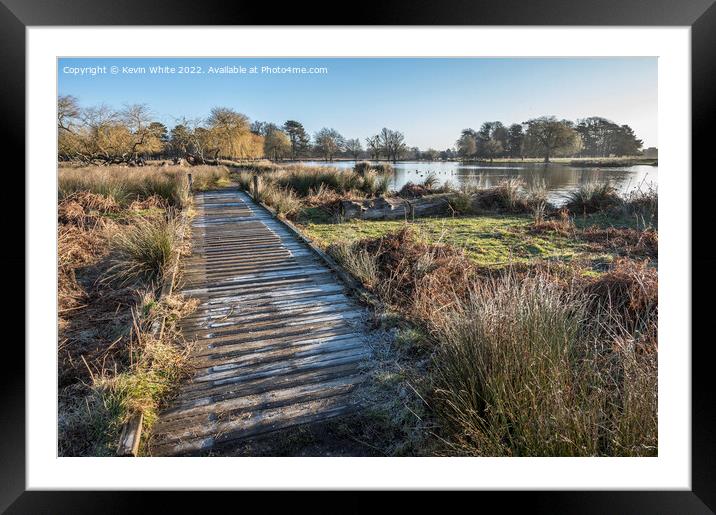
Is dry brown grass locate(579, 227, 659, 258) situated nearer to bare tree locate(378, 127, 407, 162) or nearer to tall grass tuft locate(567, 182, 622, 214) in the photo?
tall grass tuft locate(567, 182, 622, 214)

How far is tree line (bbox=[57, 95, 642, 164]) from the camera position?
5.66 meters

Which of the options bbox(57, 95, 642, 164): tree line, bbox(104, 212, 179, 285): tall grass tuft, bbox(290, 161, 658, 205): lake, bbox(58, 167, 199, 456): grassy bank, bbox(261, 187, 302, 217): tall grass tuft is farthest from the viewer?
bbox(261, 187, 302, 217): tall grass tuft

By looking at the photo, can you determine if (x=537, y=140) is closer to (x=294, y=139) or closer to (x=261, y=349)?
(x=294, y=139)

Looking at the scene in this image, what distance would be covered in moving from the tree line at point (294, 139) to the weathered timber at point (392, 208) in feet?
2.95

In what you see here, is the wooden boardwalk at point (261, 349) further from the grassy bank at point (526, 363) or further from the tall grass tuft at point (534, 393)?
the tall grass tuft at point (534, 393)

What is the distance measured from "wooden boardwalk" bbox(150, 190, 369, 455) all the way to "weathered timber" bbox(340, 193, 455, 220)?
357 cm

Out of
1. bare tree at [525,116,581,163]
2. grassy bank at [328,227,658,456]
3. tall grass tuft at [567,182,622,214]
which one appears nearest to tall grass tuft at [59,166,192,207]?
bare tree at [525,116,581,163]

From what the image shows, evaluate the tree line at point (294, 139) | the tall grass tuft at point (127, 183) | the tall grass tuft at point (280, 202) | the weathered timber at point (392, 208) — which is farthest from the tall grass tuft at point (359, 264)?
the tall grass tuft at point (127, 183)

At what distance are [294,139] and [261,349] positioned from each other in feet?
20.7

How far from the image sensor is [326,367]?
2.31 metres

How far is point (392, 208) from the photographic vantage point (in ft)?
27.0
